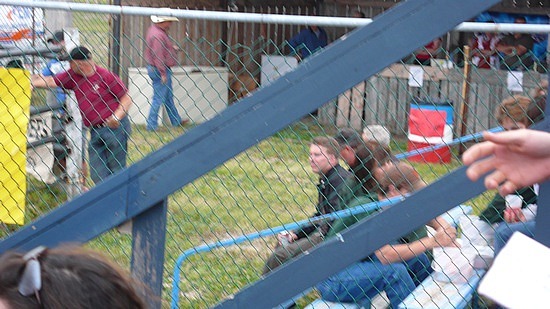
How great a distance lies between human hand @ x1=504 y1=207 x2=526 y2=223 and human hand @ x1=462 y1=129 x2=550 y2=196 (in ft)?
8.96

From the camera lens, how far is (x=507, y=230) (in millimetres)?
4461

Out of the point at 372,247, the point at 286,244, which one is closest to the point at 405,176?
the point at 286,244

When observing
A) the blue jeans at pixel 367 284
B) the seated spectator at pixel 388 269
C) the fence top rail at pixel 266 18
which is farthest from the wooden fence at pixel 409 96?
the fence top rail at pixel 266 18

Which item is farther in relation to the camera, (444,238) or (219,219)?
(219,219)

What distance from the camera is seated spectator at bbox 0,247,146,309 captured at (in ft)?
5.16

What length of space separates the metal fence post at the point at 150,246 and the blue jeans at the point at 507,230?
1.71m

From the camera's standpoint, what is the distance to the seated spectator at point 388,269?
4.39 m

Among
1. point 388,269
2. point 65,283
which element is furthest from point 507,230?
point 65,283

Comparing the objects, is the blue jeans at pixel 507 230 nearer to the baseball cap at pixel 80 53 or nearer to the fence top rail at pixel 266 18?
the fence top rail at pixel 266 18

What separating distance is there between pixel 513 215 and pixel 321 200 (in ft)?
3.99

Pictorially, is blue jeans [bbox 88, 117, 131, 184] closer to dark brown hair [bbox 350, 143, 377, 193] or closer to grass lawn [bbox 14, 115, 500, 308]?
grass lawn [bbox 14, 115, 500, 308]

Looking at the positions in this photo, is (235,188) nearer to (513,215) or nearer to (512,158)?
(513,215)

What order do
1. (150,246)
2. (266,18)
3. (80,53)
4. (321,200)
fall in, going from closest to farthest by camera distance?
(150,246)
(266,18)
(321,200)
(80,53)

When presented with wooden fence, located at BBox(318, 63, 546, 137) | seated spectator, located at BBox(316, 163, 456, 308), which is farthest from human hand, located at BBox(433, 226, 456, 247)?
wooden fence, located at BBox(318, 63, 546, 137)
